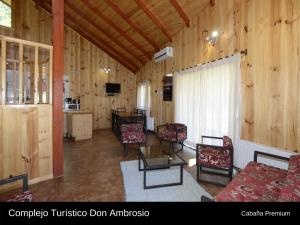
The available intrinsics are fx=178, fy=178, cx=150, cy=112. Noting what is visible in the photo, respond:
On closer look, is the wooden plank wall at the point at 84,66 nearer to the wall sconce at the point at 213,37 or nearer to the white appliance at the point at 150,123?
the white appliance at the point at 150,123

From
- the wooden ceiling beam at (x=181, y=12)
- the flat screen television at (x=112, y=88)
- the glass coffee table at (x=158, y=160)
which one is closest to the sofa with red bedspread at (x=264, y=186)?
the glass coffee table at (x=158, y=160)

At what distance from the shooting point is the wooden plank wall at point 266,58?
2516 millimetres

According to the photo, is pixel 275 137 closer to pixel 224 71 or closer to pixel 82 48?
pixel 224 71

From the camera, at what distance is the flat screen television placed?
26.7 feet

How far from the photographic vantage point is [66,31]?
23.4 ft

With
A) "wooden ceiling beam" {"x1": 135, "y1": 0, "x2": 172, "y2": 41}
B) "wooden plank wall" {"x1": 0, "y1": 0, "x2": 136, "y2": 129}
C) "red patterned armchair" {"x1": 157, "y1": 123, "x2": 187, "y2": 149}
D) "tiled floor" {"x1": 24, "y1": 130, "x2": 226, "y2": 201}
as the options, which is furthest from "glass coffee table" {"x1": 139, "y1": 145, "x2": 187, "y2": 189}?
"wooden plank wall" {"x1": 0, "y1": 0, "x2": 136, "y2": 129}

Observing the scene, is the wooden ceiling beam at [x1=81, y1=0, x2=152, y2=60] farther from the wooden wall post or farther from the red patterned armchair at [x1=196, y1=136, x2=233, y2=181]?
the red patterned armchair at [x1=196, y1=136, x2=233, y2=181]

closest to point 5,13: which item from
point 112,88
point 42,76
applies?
point 42,76

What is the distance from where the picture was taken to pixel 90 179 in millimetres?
2945

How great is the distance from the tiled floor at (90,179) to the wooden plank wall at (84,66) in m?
3.50

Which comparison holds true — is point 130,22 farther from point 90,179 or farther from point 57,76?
point 90,179

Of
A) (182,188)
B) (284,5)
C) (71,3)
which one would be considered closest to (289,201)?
(182,188)

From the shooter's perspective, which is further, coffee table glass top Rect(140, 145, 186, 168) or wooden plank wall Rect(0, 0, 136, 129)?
wooden plank wall Rect(0, 0, 136, 129)

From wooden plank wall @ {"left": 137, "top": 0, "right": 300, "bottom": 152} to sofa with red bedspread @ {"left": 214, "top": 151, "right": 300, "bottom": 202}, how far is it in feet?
2.55
